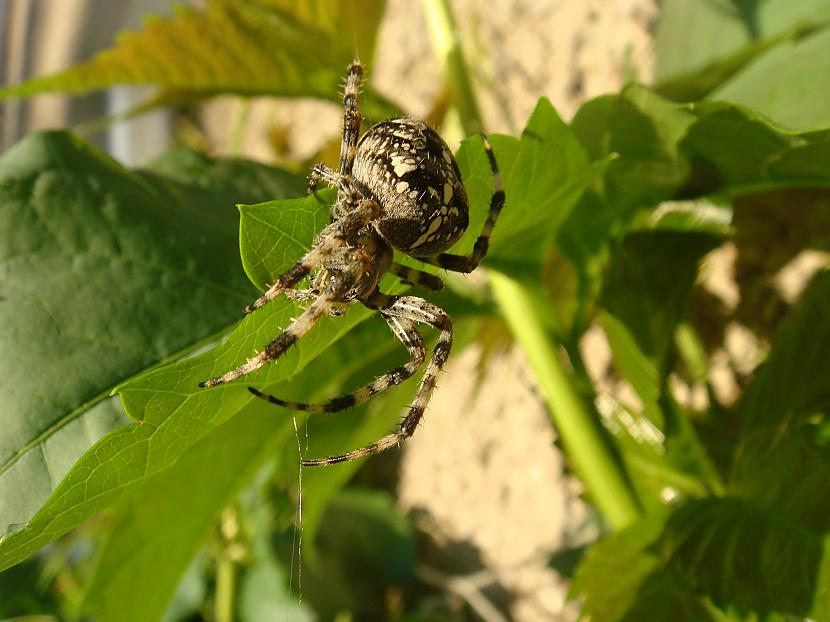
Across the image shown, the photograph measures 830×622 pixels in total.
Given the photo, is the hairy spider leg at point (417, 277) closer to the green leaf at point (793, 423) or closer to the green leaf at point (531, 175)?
the green leaf at point (531, 175)

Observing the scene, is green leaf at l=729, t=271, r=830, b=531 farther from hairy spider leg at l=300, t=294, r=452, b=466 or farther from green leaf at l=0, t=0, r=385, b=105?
green leaf at l=0, t=0, r=385, b=105

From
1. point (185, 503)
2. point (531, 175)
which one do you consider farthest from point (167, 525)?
point (531, 175)

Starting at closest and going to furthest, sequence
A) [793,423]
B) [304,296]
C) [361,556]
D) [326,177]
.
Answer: [793,423], [304,296], [326,177], [361,556]

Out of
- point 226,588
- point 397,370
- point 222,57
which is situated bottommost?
point 226,588

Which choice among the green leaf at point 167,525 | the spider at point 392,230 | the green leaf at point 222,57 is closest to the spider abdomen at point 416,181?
the spider at point 392,230

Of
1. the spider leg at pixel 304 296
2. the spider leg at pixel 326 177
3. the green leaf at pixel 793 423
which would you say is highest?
the spider leg at pixel 326 177

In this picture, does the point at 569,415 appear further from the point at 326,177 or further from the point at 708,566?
the point at 326,177

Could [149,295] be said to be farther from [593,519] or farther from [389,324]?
[593,519]
